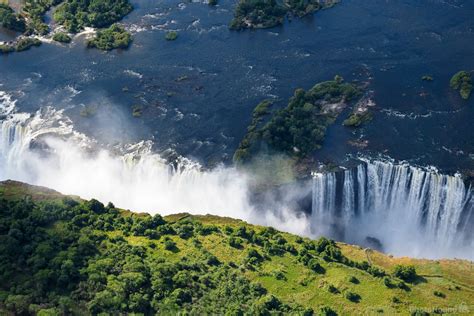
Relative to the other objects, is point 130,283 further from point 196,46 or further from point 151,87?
point 196,46

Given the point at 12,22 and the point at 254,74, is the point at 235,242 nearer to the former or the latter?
the point at 254,74

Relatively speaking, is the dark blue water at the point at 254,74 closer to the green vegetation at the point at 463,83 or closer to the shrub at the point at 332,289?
the green vegetation at the point at 463,83

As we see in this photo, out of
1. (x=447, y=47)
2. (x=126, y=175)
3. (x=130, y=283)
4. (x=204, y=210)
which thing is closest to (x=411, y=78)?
(x=447, y=47)

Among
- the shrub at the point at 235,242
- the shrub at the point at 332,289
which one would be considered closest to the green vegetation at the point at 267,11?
the shrub at the point at 235,242

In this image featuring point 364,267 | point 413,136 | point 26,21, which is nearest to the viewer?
point 364,267

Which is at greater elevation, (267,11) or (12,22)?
(267,11)

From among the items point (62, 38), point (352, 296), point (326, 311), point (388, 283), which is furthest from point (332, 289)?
point (62, 38)
